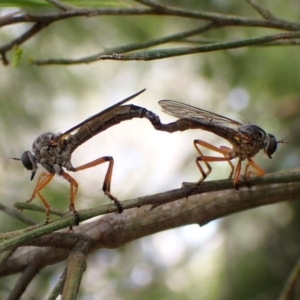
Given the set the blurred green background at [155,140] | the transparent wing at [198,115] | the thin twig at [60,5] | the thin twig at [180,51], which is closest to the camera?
the thin twig at [180,51]

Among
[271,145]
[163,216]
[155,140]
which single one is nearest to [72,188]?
[163,216]

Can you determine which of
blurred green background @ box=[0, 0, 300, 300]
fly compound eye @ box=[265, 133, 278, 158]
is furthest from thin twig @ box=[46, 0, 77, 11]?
blurred green background @ box=[0, 0, 300, 300]

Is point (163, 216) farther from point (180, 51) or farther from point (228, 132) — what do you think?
point (180, 51)

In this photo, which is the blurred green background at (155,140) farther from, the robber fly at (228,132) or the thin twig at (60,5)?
the thin twig at (60,5)

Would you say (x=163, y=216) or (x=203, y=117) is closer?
(x=163, y=216)

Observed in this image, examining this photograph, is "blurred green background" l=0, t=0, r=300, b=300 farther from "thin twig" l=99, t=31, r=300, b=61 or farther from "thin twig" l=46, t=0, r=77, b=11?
"thin twig" l=99, t=31, r=300, b=61

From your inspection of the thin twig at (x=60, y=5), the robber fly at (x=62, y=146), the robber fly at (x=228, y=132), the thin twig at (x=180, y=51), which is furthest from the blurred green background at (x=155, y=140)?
the thin twig at (x=180, y=51)

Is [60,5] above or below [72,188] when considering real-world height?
above
